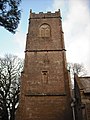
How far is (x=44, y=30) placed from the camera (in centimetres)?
2673

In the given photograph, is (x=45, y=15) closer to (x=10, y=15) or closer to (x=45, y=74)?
(x=45, y=74)

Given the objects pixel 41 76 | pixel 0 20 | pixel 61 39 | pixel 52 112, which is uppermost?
pixel 61 39

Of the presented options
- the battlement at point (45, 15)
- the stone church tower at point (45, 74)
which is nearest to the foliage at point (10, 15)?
the stone church tower at point (45, 74)

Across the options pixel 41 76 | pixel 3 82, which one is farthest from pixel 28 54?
pixel 3 82

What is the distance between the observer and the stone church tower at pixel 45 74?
20672mm

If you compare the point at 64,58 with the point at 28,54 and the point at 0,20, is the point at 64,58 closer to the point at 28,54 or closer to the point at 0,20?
the point at 28,54

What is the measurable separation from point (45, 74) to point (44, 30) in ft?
22.1

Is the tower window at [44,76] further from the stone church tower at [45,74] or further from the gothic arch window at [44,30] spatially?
the gothic arch window at [44,30]

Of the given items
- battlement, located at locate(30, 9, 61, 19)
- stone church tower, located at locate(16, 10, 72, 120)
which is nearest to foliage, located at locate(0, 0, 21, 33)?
stone church tower, located at locate(16, 10, 72, 120)

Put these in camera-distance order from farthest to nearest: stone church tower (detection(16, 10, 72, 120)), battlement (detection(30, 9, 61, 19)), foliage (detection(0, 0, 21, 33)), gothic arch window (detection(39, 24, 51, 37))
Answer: battlement (detection(30, 9, 61, 19)) → gothic arch window (detection(39, 24, 51, 37)) → stone church tower (detection(16, 10, 72, 120)) → foliage (detection(0, 0, 21, 33))

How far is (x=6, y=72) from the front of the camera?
32.6 metres

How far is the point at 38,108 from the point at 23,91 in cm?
244

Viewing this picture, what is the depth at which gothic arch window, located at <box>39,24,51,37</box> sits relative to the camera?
26.4 m

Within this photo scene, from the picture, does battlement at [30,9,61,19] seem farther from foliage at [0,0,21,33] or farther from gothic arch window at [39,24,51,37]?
foliage at [0,0,21,33]
